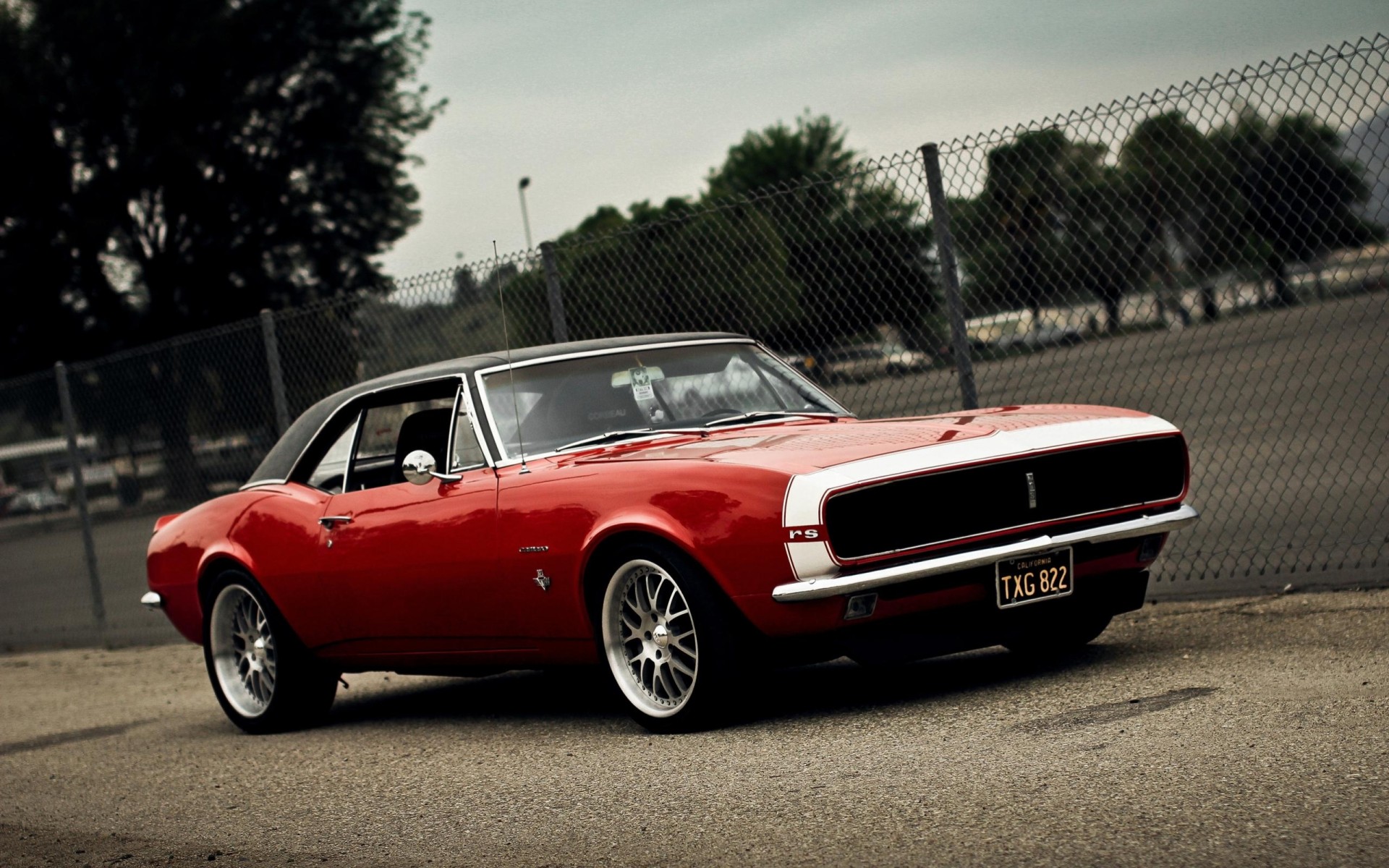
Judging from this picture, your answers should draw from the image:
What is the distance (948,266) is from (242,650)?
3700mm

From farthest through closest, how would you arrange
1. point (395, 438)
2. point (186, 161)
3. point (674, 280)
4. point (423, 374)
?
1. point (186, 161)
2. point (674, 280)
3. point (395, 438)
4. point (423, 374)

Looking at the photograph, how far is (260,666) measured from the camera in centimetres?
718

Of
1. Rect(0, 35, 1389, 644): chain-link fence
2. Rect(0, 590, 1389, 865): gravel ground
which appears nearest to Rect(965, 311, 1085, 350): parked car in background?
Rect(0, 35, 1389, 644): chain-link fence

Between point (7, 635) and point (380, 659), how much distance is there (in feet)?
26.0

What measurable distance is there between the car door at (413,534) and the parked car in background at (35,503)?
7612mm

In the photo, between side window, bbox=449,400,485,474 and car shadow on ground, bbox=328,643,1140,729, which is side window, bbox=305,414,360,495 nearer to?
side window, bbox=449,400,485,474

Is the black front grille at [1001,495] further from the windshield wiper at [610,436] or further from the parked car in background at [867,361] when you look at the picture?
the parked car in background at [867,361]

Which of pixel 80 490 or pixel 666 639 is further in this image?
pixel 80 490

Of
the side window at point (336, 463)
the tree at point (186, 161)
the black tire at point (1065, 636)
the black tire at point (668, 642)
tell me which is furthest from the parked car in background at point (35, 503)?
the tree at point (186, 161)

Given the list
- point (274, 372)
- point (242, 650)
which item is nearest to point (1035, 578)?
point (242, 650)

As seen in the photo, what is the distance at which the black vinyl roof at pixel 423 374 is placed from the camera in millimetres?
6363

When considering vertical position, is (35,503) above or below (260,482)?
below

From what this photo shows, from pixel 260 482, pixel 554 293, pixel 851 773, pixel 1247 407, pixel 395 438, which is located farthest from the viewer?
pixel 554 293

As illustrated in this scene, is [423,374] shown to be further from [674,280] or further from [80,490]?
[80,490]
